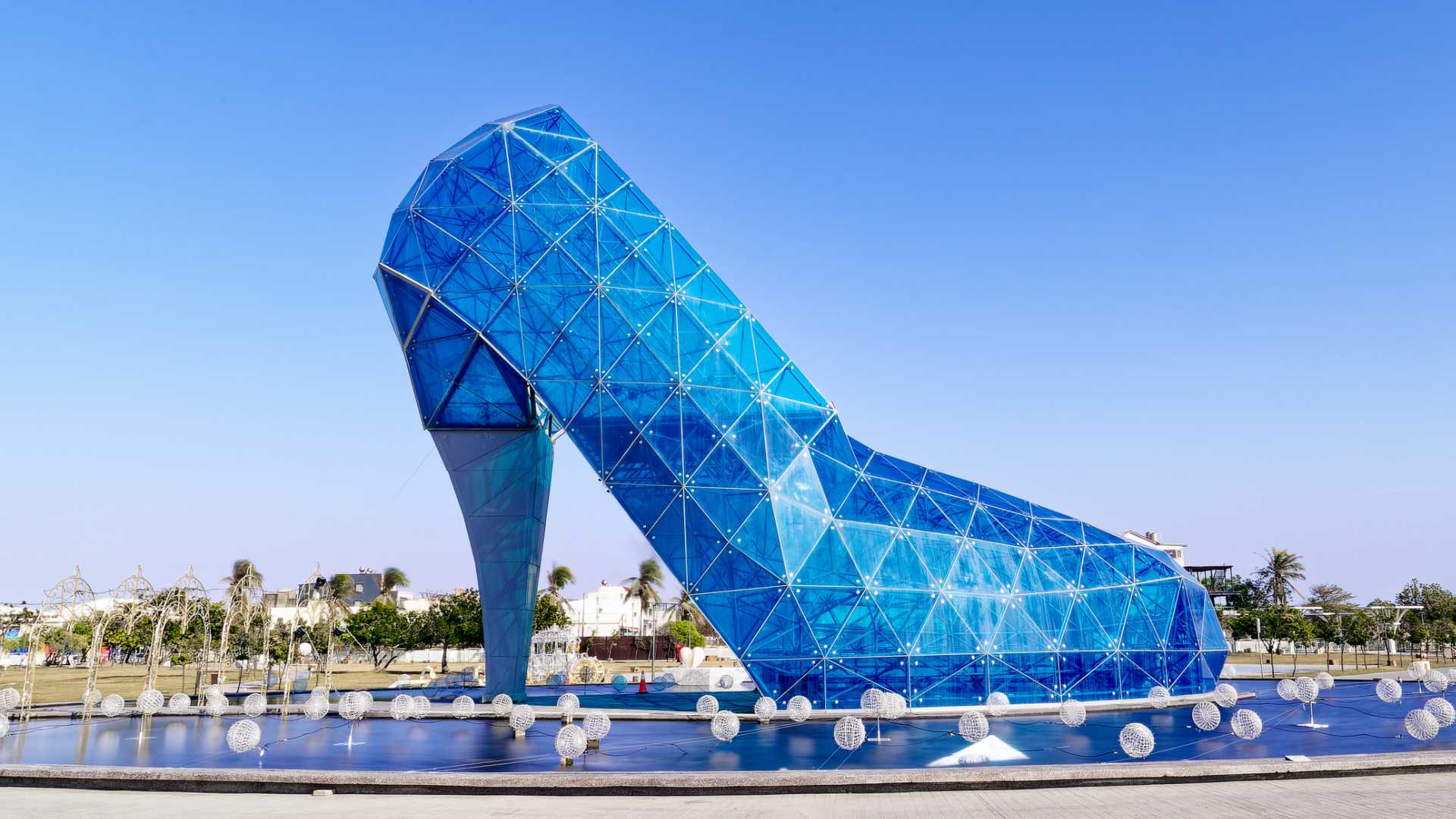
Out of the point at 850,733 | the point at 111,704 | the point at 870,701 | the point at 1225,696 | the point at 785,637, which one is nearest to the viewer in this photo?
the point at 850,733

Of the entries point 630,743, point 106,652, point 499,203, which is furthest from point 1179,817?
point 106,652

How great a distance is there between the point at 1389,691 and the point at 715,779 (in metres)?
31.3

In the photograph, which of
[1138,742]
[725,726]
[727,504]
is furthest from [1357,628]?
[725,726]

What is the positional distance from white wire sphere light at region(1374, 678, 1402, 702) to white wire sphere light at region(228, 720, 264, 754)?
37.2 m

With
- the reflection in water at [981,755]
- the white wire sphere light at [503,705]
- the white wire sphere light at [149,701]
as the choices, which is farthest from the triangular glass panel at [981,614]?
the white wire sphere light at [149,701]

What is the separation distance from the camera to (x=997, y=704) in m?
36.3

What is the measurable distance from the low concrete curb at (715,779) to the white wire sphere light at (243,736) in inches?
135

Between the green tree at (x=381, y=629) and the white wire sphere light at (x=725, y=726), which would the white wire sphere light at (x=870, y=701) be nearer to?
the white wire sphere light at (x=725, y=726)

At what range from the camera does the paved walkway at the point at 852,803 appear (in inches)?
639

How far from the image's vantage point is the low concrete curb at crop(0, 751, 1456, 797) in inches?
725

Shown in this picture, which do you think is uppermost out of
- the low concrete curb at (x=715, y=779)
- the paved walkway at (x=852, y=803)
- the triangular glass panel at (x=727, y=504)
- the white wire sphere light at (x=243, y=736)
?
the triangular glass panel at (x=727, y=504)

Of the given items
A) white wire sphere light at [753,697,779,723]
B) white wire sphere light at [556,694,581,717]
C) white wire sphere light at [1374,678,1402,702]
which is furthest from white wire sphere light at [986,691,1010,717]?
white wire sphere light at [556,694,581,717]

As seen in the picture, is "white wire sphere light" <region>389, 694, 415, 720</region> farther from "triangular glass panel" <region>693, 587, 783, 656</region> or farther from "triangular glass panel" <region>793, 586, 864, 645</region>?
"triangular glass panel" <region>793, 586, 864, 645</region>

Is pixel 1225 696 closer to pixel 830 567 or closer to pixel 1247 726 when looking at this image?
pixel 1247 726
